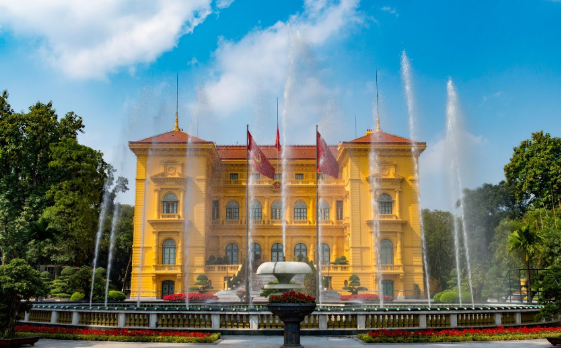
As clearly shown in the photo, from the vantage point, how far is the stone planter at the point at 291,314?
40.1 ft

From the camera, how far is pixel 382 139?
44.1m

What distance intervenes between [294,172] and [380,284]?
1495cm

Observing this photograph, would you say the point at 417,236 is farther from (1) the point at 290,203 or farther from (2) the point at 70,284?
(2) the point at 70,284

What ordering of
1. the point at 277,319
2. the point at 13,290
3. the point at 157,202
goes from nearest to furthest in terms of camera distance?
1. the point at 13,290
2. the point at 277,319
3. the point at 157,202

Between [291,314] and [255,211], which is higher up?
[255,211]

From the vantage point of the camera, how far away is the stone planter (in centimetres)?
1223

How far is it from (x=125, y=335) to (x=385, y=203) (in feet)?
104

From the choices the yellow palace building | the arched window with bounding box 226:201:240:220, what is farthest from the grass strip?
the arched window with bounding box 226:201:240:220

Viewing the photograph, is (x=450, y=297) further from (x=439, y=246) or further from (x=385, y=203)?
(x=439, y=246)

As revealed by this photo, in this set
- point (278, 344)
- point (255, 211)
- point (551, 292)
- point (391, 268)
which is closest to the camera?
point (278, 344)

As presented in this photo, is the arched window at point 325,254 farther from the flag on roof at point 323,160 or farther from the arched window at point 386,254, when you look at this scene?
the flag on roof at point 323,160

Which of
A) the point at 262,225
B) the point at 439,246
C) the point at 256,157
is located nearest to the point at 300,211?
the point at 262,225

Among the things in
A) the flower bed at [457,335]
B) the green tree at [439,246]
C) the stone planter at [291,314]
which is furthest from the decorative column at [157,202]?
the stone planter at [291,314]

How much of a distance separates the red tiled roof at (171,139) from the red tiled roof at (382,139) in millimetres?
13362
